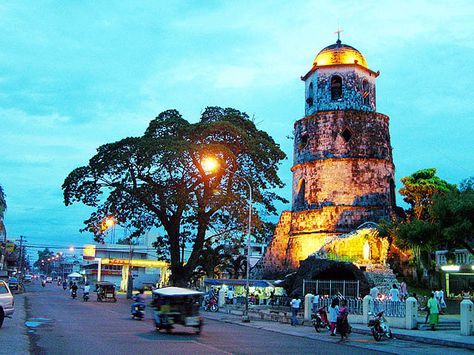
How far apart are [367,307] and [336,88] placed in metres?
24.4

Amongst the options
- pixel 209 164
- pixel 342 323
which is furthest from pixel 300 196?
pixel 342 323

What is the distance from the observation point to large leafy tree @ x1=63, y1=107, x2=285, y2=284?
36219 mm

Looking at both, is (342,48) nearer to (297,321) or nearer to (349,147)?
(349,147)

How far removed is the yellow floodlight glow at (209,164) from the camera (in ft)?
108

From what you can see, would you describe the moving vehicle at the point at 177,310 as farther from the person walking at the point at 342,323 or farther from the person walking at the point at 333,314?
the person walking at the point at 333,314

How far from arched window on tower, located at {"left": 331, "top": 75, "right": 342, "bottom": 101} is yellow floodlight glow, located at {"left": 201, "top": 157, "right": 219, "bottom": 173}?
43.2 ft

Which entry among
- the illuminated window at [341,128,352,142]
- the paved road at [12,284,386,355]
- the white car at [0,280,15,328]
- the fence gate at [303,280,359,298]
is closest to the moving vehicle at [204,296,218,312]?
the fence gate at [303,280,359,298]

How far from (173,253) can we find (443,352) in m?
26.2

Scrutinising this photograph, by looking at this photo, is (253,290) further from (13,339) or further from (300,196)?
→ (13,339)

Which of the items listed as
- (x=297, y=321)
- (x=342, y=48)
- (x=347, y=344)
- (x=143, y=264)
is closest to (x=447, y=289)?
(x=297, y=321)

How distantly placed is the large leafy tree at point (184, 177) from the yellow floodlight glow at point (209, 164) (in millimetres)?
305

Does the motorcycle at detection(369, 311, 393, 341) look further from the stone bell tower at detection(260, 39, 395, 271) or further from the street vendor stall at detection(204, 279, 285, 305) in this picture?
the stone bell tower at detection(260, 39, 395, 271)

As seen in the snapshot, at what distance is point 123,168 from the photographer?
124 feet

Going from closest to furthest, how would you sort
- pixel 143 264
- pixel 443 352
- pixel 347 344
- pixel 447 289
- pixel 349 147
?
pixel 443 352 → pixel 347 344 → pixel 447 289 → pixel 349 147 → pixel 143 264
